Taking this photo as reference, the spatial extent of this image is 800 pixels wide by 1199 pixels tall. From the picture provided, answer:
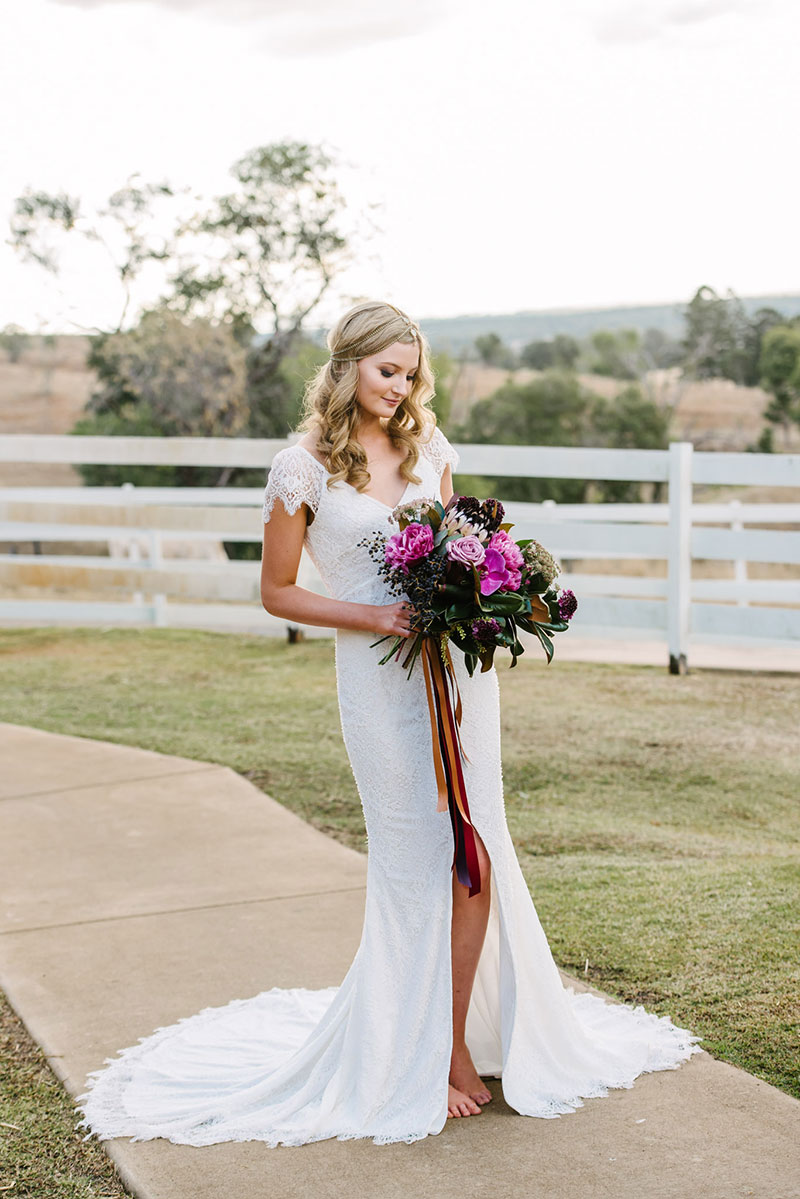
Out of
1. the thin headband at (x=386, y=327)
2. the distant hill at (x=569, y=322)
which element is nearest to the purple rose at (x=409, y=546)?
the thin headband at (x=386, y=327)

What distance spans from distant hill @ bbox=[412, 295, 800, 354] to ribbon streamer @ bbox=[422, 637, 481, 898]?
30757 mm

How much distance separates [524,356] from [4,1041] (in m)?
36.0

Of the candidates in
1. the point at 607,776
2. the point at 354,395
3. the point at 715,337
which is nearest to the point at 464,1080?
the point at 354,395

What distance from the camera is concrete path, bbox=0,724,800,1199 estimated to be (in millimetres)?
2832

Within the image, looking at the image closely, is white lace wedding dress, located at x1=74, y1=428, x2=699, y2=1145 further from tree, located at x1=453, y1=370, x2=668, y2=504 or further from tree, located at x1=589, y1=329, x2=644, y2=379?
tree, located at x1=589, y1=329, x2=644, y2=379

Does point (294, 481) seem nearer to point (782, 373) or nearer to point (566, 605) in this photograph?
point (566, 605)

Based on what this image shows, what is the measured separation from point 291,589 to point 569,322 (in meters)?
37.5

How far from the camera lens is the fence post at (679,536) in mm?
9234

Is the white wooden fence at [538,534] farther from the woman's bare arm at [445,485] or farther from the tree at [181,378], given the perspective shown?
the tree at [181,378]

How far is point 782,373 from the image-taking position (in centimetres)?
3397

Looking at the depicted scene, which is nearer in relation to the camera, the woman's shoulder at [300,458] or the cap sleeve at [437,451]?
the woman's shoulder at [300,458]

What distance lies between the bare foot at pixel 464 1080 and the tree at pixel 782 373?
32.6 metres

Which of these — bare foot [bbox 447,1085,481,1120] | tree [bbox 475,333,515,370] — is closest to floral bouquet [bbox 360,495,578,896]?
bare foot [bbox 447,1085,481,1120]

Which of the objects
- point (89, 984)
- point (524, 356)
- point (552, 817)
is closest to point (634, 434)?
point (524, 356)
